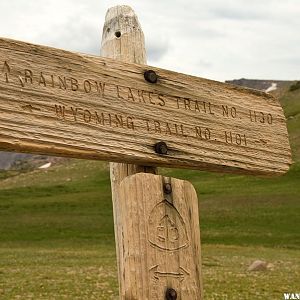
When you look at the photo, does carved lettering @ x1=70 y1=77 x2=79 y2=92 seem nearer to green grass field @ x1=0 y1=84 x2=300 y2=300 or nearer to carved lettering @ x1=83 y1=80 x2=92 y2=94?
carved lettering @ x1=83 y1=80 x2=92 y2=94

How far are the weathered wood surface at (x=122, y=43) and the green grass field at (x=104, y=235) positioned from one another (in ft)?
45.9

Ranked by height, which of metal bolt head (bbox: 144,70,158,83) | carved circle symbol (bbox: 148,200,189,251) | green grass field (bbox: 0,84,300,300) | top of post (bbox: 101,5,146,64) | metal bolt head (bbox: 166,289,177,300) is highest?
green grass field (bbox: 0,84,300,300)

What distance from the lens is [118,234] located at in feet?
12.1

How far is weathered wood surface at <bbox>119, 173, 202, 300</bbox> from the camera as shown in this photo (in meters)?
3.51

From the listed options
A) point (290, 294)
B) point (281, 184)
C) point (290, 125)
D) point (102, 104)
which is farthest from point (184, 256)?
point (290, 125)

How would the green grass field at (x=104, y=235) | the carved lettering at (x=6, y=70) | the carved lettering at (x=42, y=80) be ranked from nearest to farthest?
the carved lettering at (x=6, y=70)
the carved lettering at (x=42, y=80)
the green grass field at (x=104, y=235)

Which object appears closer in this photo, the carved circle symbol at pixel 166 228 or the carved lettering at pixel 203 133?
the carved circle symbol at pixel 166 228

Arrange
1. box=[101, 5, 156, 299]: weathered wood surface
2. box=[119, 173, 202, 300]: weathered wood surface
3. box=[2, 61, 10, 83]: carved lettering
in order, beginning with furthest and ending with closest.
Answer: box=[101, 5, 156, 299]: weathered wood surface → box=[119, 173, 202, 300]: weathered wood surface → box=[2, 61, 10, 83]: carved lettering

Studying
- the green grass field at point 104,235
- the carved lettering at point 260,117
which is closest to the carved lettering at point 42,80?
the carved lettering at point 260,117

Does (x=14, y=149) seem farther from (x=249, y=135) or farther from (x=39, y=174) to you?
(x=39, y=174)

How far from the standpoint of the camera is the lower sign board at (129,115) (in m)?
3.30

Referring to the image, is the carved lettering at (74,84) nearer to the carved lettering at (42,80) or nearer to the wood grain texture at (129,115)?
the wood grain texture at (129,115)

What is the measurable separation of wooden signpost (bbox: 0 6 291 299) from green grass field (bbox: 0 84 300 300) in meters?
14.0

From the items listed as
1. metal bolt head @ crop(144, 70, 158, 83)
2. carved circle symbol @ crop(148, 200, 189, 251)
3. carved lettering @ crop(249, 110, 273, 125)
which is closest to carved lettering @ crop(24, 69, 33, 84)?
metal bolt head @ crop(144, 70, 158, 83)
